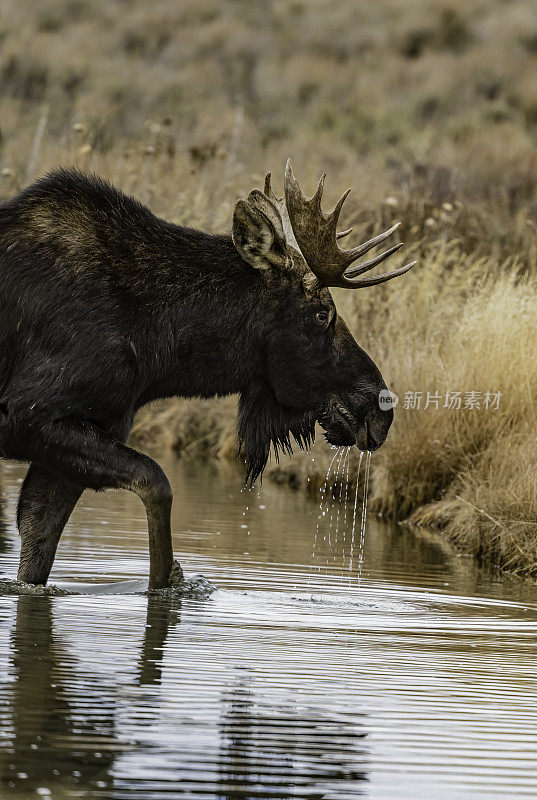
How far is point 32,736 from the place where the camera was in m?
4.30

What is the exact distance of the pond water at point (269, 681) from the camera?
4148 millimetres

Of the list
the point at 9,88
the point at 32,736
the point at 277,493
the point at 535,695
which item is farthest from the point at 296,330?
the point at 9,88

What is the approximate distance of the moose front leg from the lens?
265 inches

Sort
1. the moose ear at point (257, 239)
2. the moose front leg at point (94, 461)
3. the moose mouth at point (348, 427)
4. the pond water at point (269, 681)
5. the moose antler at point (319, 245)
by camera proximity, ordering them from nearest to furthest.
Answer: the pond water at point (269, 681), the moose front leg at point (94, 461), the moose ear at point (257, 239), the moose antler at point (319, 245), the moose mouth at point (348, 427)

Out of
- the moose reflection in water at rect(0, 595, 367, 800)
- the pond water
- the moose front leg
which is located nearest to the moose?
the moose front leg

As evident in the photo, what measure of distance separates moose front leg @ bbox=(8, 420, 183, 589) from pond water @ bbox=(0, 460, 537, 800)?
495 millimetres

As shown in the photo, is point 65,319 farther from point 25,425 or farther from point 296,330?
point 296,330

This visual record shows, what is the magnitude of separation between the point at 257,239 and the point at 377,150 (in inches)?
1033

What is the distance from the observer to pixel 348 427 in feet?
24.5

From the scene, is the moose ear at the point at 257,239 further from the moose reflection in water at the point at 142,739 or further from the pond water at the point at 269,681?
the moose reflection in water at the point at 142,739

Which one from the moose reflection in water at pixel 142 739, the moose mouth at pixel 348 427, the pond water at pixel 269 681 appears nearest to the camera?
the moose reflection in water at pixel 142 739

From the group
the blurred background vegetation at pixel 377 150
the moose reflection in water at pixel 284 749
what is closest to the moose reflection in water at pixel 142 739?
the moose reflection in water at pixel 284 749

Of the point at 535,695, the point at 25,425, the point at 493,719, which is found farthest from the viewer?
the point at 25,425

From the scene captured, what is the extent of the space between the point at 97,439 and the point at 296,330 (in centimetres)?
117
